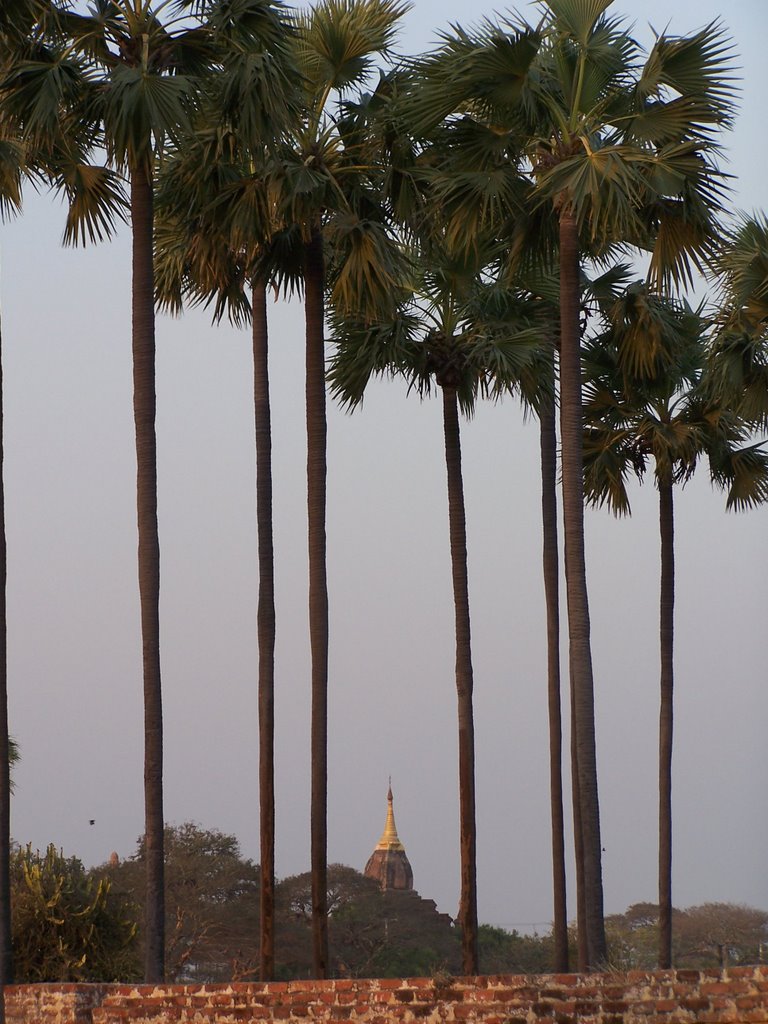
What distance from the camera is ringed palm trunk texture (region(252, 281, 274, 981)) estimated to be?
20.6m

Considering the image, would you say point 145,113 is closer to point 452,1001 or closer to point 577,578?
point 577,578

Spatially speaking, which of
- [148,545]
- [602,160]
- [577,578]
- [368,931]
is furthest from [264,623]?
[368,931]

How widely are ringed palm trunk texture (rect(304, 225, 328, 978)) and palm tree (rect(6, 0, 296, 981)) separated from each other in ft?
12.1

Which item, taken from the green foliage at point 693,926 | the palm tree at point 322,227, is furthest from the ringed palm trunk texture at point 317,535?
the green foliage at point 693,926

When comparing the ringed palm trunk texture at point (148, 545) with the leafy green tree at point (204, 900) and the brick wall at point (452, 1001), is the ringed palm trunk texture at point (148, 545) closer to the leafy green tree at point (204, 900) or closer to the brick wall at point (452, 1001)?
the brick wall at point (452, 1001)

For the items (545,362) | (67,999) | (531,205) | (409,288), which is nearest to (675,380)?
(545,362)

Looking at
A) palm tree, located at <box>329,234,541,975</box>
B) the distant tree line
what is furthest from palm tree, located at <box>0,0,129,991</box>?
the distant tree line

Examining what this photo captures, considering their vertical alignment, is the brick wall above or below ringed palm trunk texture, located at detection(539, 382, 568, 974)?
below

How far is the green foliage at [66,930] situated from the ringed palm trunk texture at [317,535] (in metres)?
2.81

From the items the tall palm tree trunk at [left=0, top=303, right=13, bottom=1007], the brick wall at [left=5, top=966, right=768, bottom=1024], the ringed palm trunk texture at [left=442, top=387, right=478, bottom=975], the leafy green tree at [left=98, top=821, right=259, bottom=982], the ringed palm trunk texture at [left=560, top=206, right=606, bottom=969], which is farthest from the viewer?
the leafy green tree at [left=98, top=821, right=259, bottom=982]

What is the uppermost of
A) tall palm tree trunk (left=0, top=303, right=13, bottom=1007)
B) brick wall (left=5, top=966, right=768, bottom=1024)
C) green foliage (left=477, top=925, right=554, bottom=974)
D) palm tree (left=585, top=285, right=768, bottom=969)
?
palm tree (left=585, top=285, right=768, bottom=969)

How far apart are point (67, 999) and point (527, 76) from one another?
35.0 feet

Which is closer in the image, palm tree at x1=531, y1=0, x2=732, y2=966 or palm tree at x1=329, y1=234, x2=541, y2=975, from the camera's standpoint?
palm tree at x1=531, y1=0, x2=732, y2=966

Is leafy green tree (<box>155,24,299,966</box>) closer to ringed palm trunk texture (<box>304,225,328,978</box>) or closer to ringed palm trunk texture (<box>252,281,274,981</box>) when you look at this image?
ringed palm trunk texture (<box>252,281,274,981</box>)
